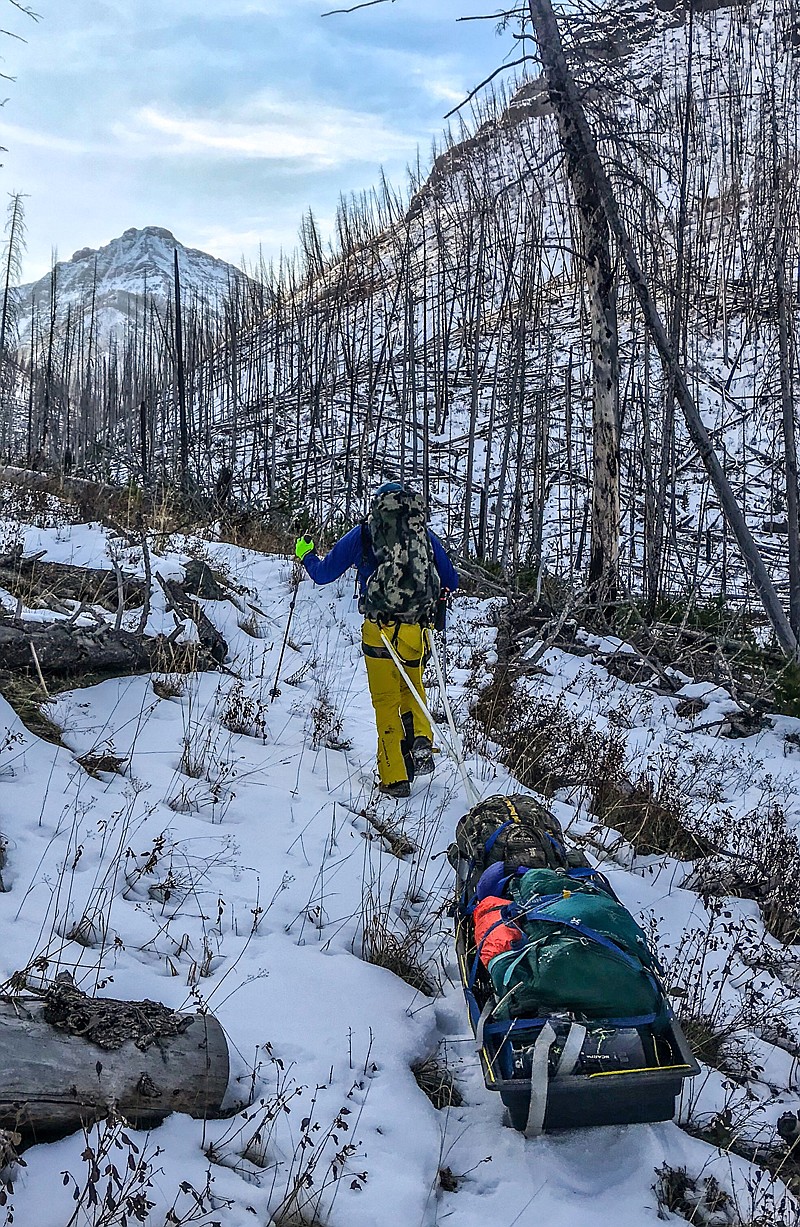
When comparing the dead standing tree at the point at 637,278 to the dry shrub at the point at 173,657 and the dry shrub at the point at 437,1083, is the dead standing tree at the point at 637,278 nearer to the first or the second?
the dry shrub at the point at 173,657

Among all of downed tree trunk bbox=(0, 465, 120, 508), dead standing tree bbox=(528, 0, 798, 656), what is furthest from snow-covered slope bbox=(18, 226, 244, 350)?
dead standing tree bbox=(528, 0, 798, 656)

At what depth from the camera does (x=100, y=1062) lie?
6.26ft

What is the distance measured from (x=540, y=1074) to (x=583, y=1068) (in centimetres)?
15

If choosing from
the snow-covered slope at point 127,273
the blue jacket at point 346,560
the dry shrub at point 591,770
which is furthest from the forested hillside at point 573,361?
the snow-covered slope at point 127,273

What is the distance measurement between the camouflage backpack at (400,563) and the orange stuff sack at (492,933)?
2.23m

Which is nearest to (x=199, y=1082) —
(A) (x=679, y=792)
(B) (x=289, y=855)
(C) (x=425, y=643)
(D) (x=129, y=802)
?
(B) (x=289, y=855)

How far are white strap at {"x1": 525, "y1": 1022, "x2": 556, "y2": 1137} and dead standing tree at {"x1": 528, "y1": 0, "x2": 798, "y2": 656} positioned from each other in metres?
6.23

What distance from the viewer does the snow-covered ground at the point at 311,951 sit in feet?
6.91

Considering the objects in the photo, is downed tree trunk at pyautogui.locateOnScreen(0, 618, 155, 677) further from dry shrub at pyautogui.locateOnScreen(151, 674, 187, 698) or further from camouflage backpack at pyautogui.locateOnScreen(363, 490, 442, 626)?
camouflage backpack at pyautogui.locateOnScreen(363, 490, 442, 626)

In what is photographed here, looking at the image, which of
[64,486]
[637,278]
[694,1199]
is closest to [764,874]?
[694,1199]

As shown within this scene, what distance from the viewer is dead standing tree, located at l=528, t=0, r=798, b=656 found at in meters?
7.34

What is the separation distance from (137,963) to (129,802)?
1.15 meters

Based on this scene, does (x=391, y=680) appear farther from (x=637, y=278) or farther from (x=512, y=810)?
(x=637, y=278)

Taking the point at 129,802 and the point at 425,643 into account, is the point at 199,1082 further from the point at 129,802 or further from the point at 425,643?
the point at 425,643
